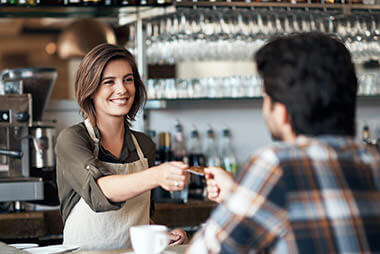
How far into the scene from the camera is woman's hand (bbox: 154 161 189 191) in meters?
1.62

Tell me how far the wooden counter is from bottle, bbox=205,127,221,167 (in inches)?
18.5

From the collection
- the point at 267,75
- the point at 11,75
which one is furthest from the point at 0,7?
the point at 267,75

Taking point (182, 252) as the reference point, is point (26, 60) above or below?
above

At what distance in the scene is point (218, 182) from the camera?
163 centimetres

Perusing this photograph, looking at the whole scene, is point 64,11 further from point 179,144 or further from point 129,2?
point 179,144

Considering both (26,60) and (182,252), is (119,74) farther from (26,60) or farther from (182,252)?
(26,60)

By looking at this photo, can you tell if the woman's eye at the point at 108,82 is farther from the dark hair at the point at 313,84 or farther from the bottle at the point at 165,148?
the bottle at the point at 165,148

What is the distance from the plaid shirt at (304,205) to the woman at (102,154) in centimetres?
94

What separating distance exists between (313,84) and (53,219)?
252 cm

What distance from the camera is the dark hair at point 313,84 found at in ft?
3.43

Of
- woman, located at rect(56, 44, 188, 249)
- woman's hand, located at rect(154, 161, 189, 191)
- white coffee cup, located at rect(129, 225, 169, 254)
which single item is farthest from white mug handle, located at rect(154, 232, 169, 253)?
woman, located at rect(56, 44, 188, 249)

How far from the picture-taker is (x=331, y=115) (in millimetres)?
1064

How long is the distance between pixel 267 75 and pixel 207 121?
2946mm

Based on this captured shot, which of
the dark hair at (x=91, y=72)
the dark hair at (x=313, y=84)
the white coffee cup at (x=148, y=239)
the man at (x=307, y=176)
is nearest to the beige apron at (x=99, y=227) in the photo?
the dark hair at (x=91, y=72)
